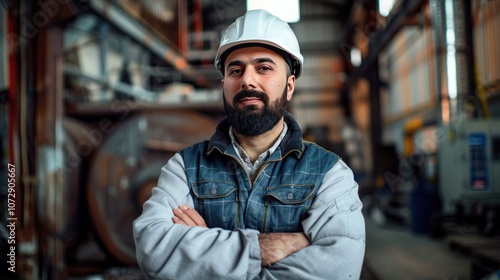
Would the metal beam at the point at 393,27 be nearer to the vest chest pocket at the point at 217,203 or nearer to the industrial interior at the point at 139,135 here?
the industrial interior at the point at 139,135

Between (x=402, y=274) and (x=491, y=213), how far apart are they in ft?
3.60

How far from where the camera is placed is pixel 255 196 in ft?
4.64

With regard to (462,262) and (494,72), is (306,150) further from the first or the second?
(494,72)

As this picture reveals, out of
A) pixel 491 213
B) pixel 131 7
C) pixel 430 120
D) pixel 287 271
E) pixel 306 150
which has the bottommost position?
pixel 491 213

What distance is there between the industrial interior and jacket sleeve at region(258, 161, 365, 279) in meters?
0.77

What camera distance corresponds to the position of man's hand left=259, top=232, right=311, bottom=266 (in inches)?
51.3

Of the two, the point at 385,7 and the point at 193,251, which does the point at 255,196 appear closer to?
the point at 193,251

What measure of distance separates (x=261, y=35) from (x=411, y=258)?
4026 millimetres

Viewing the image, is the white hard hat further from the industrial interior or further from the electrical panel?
the electrical panel

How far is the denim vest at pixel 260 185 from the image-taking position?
1.40 m

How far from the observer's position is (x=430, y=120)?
28.2 feet

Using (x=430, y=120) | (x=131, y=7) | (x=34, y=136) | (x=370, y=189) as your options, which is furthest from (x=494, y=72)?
(x=34, y=136)

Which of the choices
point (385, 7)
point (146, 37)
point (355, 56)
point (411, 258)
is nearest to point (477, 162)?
point (411, 258)

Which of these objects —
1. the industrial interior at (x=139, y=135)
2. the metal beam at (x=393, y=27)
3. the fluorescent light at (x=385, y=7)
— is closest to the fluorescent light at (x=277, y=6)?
the industrial interior at (x=139, y=135)
